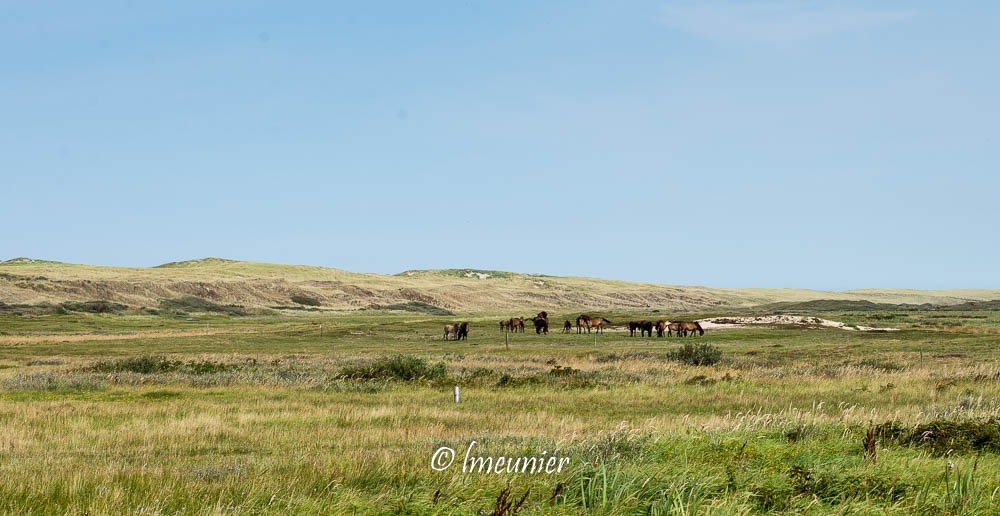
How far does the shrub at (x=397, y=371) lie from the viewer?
30.0 meters

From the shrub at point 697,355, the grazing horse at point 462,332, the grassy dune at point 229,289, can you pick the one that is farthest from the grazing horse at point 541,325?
the grassy dune at point 229,289

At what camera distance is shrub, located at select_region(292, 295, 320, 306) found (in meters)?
154

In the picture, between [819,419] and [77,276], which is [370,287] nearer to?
[77,276]

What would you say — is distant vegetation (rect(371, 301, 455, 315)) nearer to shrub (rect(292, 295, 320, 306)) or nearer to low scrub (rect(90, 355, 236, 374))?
shrub (rect(292, 295, 320, 306))

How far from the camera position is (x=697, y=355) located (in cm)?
3850

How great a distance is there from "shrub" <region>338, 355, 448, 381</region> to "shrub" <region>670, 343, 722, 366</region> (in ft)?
44.6

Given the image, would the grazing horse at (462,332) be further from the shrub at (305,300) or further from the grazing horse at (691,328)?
the shrub at (305,300)

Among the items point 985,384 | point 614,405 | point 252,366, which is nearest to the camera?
point 614,405

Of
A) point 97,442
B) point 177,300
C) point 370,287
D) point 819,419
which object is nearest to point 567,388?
point 819,419

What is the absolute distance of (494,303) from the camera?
186375 mm

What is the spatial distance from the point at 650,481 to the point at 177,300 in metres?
136

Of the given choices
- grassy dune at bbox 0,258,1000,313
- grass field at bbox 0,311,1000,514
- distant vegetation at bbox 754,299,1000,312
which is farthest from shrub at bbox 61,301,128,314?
distant vegetation at bbox 754,299,1000,312

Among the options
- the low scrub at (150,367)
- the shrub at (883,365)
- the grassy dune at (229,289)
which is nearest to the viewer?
A: the low scrub at (150,367)

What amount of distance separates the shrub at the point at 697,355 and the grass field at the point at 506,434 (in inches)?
Answer: 30.7
